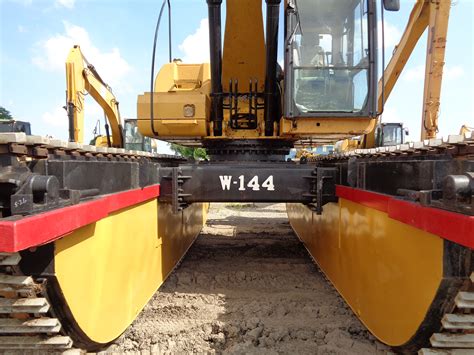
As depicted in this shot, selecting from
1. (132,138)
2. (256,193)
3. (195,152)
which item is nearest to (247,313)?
(256,193)

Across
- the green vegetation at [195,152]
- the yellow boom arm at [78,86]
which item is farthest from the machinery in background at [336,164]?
the green vegetation at [195,152]

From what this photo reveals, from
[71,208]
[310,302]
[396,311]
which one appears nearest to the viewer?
[71,208]

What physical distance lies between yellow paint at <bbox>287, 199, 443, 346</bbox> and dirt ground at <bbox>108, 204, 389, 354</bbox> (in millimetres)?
213

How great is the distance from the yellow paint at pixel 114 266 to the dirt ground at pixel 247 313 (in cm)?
20

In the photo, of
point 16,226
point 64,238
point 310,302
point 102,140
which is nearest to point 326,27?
point 310,302

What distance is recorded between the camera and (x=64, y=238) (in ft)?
6.47

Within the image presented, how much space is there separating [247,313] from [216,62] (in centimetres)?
274

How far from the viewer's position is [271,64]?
4371 millimetres

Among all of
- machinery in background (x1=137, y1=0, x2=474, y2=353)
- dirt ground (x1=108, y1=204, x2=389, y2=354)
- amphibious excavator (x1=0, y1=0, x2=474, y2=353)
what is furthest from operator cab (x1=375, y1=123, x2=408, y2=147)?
dirt ground (x1=108, y1=204, x2=389, y2=354)

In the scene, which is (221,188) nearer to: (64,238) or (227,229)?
(64,238)

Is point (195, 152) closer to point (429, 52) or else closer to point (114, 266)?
point (429, 52)

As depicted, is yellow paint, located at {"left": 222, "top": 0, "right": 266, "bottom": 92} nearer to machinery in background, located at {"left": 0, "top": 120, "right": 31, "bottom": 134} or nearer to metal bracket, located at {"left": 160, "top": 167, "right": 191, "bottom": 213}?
metal bracket, located at {"left": 160, "top": 167, "right": 191, "bottom": 213}

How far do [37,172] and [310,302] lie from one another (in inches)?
99.1

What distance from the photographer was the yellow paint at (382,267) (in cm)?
200
